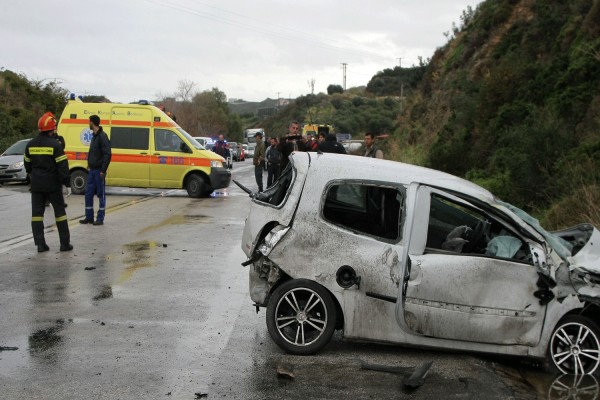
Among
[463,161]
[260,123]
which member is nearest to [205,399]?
[463,161]

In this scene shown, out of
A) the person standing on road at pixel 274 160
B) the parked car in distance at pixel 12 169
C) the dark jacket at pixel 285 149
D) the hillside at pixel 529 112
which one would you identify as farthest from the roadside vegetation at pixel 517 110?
the parked car in distance at pixel 12 169

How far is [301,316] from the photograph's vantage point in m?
6.48

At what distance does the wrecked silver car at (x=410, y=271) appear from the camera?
6.14 m

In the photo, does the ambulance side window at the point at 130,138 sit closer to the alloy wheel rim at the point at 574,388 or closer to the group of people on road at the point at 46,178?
the group of people on road at the point at 46,178

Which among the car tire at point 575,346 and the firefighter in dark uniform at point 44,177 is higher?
the firefighter in dark uniform at point 44,177

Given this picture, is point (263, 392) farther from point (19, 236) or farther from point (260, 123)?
point (260, 123)

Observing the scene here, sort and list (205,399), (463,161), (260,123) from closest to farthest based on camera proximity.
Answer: (205,399) < (463,161) < (260,123)

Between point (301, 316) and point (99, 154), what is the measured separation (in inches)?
365

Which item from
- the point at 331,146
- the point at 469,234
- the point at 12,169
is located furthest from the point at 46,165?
the point at 12,169

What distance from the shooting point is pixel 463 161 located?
22.4 m

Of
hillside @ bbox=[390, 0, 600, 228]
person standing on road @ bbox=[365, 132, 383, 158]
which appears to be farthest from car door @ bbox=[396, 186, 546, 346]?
person standing on road @ bbox=[365, 132, 383, 158]

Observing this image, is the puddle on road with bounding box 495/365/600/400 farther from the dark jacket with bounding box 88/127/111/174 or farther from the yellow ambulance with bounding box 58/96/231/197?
the yellow ambulance with bounding box 58/96/231/197

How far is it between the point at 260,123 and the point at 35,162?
14377 cm

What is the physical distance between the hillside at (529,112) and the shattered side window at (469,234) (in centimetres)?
375
